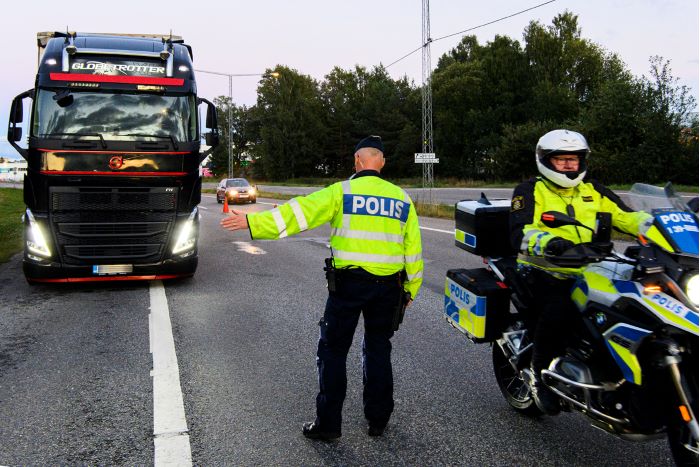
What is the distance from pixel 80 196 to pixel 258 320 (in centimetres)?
327

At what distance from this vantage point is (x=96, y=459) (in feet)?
11.0

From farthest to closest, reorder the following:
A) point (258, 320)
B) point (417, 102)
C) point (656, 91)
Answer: point (417, 102), point (656, 91), point (258, 320)

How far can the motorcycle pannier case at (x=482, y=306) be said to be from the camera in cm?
385

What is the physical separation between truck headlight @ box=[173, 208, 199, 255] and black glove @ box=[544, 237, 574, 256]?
6409 millimetres

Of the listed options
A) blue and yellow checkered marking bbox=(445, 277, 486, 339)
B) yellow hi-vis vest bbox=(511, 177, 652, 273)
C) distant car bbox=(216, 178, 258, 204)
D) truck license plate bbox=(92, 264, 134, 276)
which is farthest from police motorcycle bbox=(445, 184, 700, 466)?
distant car bbox=(216, 178, 258, 204)

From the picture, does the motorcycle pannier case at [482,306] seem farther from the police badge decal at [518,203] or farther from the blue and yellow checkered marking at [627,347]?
the blue and yellow checkered marking at [627,347]

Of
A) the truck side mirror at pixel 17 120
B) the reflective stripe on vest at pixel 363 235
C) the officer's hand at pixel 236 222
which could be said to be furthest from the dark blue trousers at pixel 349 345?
the truck side mirror at pixel 17 120

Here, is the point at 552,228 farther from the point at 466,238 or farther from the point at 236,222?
the point at 236,222

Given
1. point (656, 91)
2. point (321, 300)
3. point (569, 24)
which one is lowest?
point (321, 300)

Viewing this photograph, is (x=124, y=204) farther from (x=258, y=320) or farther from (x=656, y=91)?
(x=656, y=91)

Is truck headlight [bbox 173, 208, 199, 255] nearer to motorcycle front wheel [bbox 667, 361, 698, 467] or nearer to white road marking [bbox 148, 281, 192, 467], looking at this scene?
white road marking [bbox 148, 281, 192, 467]

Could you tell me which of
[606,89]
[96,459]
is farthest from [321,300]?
[606,89]

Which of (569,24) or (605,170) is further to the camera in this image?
(569,24)

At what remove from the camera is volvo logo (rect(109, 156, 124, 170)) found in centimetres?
806
